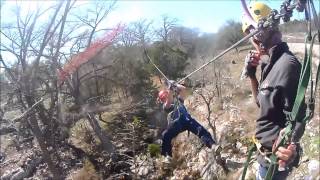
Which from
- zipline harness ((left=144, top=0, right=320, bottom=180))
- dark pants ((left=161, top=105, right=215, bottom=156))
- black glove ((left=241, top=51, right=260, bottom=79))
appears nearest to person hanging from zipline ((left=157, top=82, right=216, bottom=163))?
dark pants ((left=161, top=105, right=215, bottom=156))

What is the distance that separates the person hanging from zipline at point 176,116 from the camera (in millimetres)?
5247

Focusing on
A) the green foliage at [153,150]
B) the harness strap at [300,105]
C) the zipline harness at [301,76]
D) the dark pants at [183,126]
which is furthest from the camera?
the green foliage at [153,150]

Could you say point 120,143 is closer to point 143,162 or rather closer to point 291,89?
point 143,162

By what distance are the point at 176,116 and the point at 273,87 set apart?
4181 millimetres

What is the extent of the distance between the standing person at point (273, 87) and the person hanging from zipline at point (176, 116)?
214 centimetres

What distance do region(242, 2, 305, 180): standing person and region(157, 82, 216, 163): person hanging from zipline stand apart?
214 centimetres

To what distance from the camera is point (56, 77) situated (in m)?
14.4

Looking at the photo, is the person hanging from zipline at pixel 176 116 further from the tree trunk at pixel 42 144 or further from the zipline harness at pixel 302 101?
the tree trunk at pixel 42 144

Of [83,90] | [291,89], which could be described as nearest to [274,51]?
[291,89]

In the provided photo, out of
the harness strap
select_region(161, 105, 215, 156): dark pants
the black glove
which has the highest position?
the black glove

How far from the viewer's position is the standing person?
2.03m

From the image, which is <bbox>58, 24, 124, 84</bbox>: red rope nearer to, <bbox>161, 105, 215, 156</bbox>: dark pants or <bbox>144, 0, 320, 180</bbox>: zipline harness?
<bbox>161, 105, 215, 156</bbox>: dark pants

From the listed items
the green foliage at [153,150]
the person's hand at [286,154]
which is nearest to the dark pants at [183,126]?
the person's hand at [286,154]

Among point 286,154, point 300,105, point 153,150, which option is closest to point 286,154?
point 286,154
